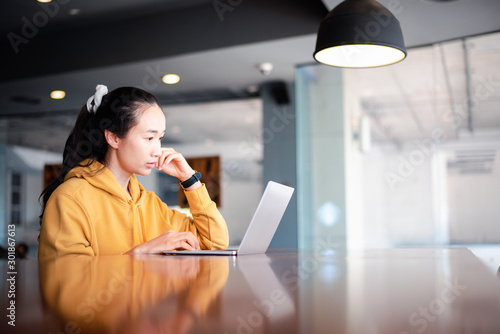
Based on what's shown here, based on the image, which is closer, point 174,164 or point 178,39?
point 174,164

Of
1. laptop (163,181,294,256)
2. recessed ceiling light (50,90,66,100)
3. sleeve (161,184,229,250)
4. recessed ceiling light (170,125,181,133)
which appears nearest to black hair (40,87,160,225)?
sleeve (161,184,229,250)

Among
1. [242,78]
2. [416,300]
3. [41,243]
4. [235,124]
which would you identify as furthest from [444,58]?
[416,300]

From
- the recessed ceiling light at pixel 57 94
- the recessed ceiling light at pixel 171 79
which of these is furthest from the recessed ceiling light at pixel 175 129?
the recessed ceiling light at pixel 57 94

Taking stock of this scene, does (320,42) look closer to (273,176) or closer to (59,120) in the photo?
(273,176)

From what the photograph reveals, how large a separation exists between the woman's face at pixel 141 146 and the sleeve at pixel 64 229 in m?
0.30

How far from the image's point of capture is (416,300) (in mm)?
451

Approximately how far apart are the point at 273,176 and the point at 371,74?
1.41 metres

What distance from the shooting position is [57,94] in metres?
5.72

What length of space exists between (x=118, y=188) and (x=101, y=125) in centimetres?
27

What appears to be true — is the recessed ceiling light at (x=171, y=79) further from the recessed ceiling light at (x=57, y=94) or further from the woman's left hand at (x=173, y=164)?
the woman's left hand at (x=173, y=164)

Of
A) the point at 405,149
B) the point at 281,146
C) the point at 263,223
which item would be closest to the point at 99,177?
the point at 263,223

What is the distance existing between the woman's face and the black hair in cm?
2

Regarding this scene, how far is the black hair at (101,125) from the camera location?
189 cm

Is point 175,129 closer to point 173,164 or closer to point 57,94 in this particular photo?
point 57,94
